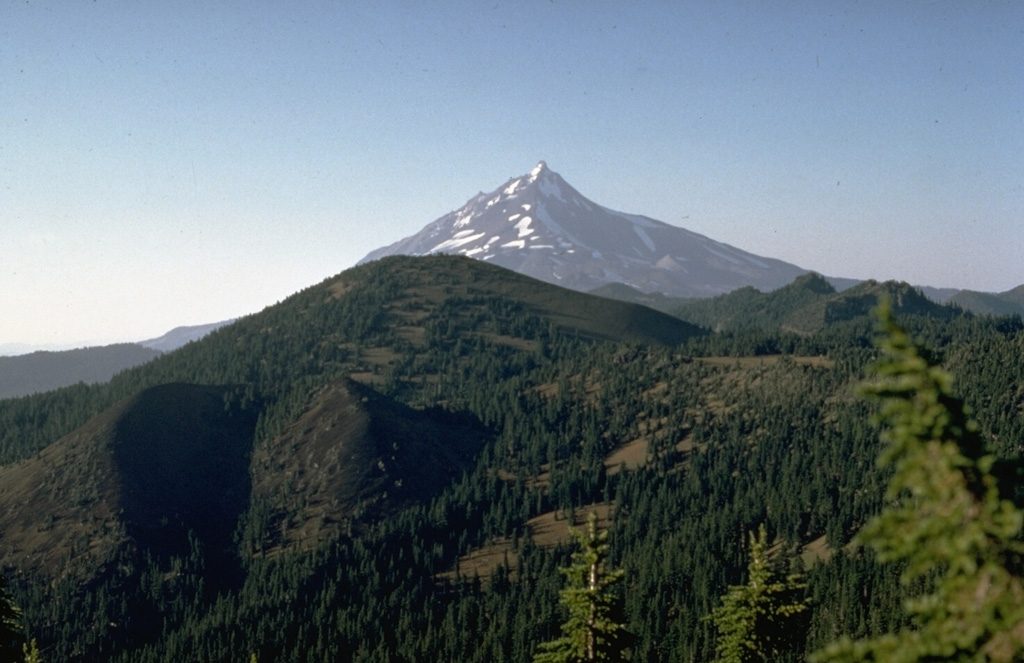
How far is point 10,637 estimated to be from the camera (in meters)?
37.8

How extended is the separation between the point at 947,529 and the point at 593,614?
1922cm

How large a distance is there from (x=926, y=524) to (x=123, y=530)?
694ft

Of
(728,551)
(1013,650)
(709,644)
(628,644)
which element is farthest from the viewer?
(728,551)

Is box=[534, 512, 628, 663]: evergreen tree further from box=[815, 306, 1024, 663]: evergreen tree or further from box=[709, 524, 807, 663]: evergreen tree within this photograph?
box=[815, 306, 1024, 663]: evergreen tree

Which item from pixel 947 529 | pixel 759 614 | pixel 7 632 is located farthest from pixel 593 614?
pixel 7 632

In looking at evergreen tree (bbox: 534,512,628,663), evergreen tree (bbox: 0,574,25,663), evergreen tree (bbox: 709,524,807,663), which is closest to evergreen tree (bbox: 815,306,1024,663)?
evergreen tree (bbox: 534,512,628,663)

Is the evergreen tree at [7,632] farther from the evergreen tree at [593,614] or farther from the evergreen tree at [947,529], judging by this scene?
the evergreen tree at [947,529]

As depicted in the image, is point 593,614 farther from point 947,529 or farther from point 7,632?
point 7,632

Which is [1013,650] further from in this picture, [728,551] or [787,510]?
[787,510]

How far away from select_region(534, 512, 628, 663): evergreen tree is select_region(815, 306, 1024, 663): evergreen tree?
17.0 meters

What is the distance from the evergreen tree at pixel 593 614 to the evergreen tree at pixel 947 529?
1700 centimetres

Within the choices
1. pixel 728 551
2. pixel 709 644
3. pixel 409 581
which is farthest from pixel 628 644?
pixel 409 581

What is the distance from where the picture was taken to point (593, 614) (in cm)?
3006

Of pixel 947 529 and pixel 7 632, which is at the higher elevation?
pixel 947 529
